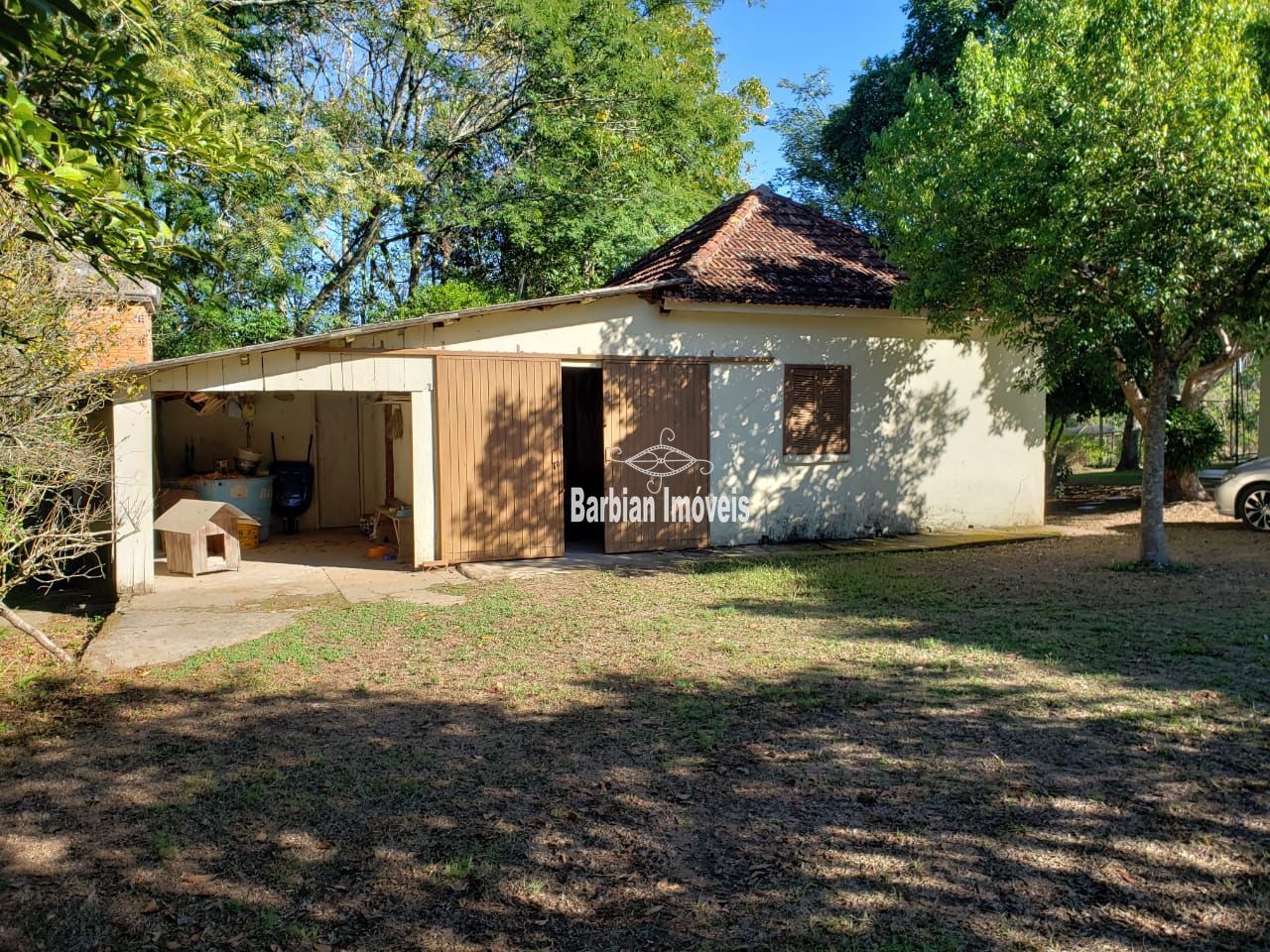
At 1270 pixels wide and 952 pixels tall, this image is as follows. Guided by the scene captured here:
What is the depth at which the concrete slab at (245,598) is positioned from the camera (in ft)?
24.9

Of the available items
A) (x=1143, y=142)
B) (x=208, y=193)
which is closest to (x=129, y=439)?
(x=208, y=193)

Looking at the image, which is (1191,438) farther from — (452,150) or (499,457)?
(452,150)

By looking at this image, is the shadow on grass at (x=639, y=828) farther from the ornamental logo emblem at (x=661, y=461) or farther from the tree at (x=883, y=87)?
the tree at (x=883, y=87)

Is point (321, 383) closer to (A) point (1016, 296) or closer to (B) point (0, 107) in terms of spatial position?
(B) point (0, 107)

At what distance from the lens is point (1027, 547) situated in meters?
12.3

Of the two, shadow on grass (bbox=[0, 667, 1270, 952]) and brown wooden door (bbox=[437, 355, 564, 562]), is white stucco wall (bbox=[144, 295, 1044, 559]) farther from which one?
shadow on grass (bbox=[0, 667, 1270, 952])

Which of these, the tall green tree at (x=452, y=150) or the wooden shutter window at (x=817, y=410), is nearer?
the wooden shutter window at (x=817, y=410)

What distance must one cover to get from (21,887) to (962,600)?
7622mm

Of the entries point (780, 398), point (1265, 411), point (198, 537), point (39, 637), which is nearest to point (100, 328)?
point (39, 637)

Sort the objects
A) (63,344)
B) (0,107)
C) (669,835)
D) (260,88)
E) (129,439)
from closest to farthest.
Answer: (0,107) < (669,835) < (63,344) < (129,439) < (260,88)

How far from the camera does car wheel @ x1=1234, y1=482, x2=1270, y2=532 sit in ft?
43.2

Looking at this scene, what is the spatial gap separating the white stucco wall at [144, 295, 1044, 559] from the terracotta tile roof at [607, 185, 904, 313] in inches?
12.0

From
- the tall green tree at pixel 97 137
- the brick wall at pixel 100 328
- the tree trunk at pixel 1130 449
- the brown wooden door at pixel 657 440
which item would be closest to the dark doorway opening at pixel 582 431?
the brown wooden door at pixel 657 440

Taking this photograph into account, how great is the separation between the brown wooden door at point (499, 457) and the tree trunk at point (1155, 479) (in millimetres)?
6842
